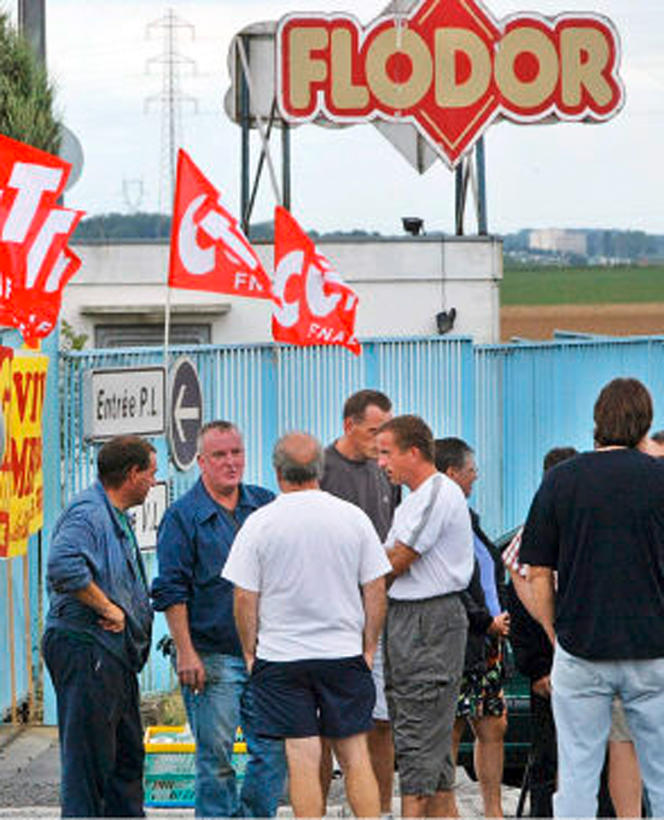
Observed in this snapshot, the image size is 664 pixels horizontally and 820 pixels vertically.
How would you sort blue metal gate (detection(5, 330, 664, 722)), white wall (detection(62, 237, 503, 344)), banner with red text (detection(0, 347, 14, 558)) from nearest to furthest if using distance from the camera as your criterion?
banner with red text (detection(0, 347, 14, 558))
blue metal gate (detection(5, 330, 664, 722))
white wall (detection(62, 237, 503, 344))

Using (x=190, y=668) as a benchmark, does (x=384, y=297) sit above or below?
above

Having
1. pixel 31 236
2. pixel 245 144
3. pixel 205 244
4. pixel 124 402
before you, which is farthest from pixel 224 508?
pixel 245 144

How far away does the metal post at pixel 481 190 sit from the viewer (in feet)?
77.7

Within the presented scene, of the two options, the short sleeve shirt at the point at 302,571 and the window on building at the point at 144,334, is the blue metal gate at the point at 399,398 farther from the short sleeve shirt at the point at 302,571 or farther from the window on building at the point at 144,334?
the window on building at the point at 144,334

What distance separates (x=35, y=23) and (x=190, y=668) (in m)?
6.25

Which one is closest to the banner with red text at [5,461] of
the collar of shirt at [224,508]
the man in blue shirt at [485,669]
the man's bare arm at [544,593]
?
the collar of shirt at [224,508]

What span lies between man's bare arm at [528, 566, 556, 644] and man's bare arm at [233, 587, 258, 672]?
1.08 meters

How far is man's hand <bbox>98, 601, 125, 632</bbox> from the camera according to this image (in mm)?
8195

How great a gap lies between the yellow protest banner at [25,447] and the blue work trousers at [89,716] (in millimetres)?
2377

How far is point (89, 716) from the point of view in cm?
830

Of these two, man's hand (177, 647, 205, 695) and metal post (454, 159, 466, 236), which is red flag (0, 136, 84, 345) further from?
metal post (454, 159, 466, 236)

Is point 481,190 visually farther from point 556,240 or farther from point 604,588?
point 556,240

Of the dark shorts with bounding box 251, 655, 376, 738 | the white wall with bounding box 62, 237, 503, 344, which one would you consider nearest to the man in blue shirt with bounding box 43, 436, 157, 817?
the dark shorts with bounding box 251, 655, 376, 738

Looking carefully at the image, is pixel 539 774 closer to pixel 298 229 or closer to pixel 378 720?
pixel 378 720
